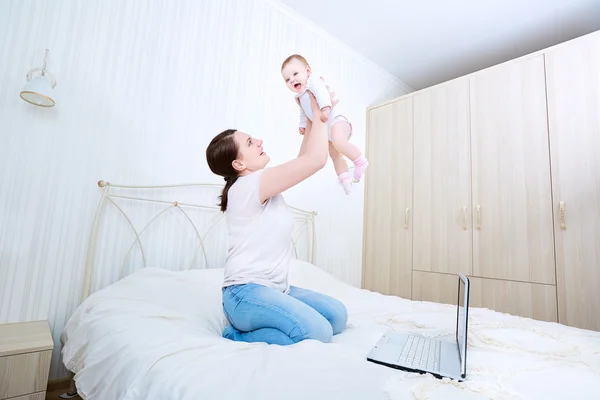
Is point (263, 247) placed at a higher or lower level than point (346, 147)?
lower

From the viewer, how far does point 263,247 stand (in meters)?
1.26

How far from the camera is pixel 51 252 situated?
1650 mm

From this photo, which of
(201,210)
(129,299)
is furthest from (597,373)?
(201,210)

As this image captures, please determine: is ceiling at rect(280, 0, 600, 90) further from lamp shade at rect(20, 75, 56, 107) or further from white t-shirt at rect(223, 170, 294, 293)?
white t-shirt at rect(223, 170, 294, 293)

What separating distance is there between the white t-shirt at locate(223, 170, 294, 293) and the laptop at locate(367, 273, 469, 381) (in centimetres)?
43

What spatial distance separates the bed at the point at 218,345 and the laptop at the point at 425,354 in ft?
0.14

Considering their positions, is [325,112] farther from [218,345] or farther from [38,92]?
[38,92]

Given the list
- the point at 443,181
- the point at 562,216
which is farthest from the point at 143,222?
the point at 562,216

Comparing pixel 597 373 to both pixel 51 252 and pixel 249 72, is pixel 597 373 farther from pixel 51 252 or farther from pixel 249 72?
pixel 249 72

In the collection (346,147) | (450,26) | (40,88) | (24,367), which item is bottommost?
(24,367)

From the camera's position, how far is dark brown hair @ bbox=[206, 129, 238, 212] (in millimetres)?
1336

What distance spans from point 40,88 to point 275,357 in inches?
59.1

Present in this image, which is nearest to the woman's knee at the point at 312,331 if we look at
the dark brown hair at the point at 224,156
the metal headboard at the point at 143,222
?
the dark brown hair at the point at 224,156

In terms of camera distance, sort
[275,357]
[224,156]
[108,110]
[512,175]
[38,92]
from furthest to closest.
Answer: [512,175]
[108,110]
[38,92]
[224,156]
[275,357]
